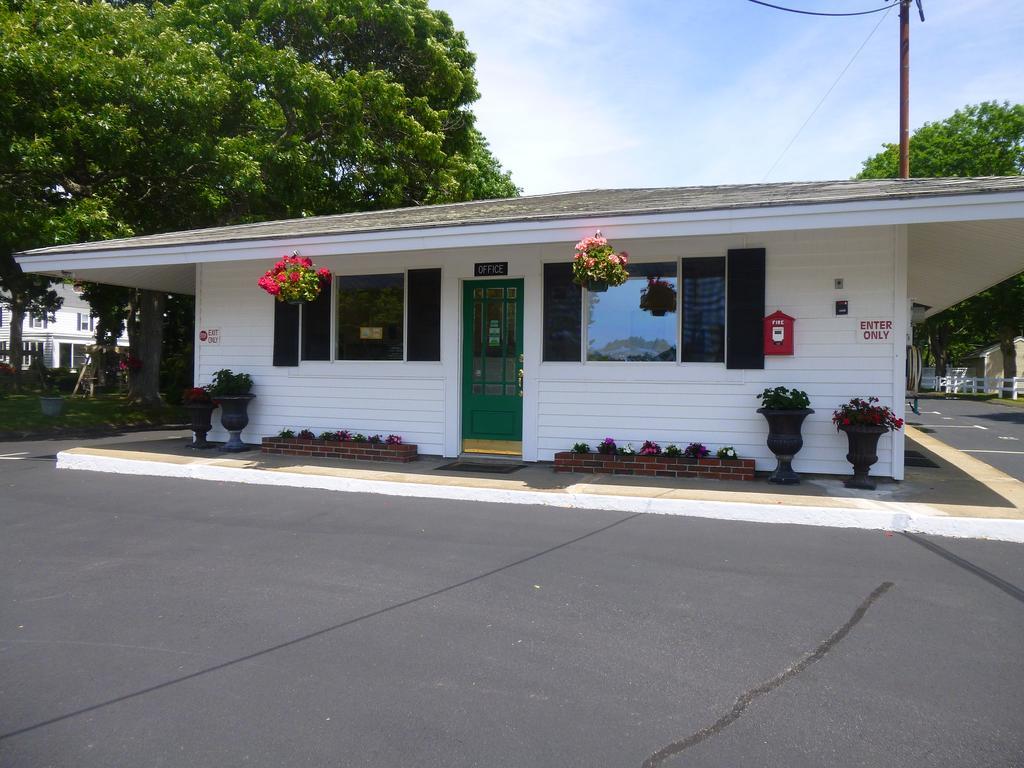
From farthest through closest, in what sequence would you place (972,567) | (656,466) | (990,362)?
(990,362)
(656,466)
(972,567)

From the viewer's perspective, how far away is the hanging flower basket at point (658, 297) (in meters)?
8.66

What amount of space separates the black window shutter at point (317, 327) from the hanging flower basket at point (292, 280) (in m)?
1.01

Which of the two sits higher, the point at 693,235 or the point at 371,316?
the point at 693,235

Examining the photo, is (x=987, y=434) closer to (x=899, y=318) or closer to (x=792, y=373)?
(x=899, y=318)

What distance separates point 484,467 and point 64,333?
48727 millimetres

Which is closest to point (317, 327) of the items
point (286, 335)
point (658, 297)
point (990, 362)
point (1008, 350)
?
point (286, 335)

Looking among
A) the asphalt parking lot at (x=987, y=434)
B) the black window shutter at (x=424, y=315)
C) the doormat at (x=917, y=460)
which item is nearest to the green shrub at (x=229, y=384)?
the black window shutter at (x=424, y=315)

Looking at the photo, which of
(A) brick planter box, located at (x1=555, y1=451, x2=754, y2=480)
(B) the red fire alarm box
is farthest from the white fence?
(A) brick planter box, located at (x1=555, y1=451, x2=754, y2=480)

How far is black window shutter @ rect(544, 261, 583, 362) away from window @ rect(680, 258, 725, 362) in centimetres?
130

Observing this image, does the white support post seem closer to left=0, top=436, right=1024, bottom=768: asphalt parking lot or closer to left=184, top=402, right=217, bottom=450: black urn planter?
left=0, top=436, right=1024, bottom=768: asphalt parking lot

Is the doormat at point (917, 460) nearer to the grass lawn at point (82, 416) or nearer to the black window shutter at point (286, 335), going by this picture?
the black window shutter at point (286, 335)

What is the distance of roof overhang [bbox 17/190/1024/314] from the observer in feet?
22.3

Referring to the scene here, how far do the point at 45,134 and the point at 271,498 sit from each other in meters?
9.41

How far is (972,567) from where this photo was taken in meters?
5.05
